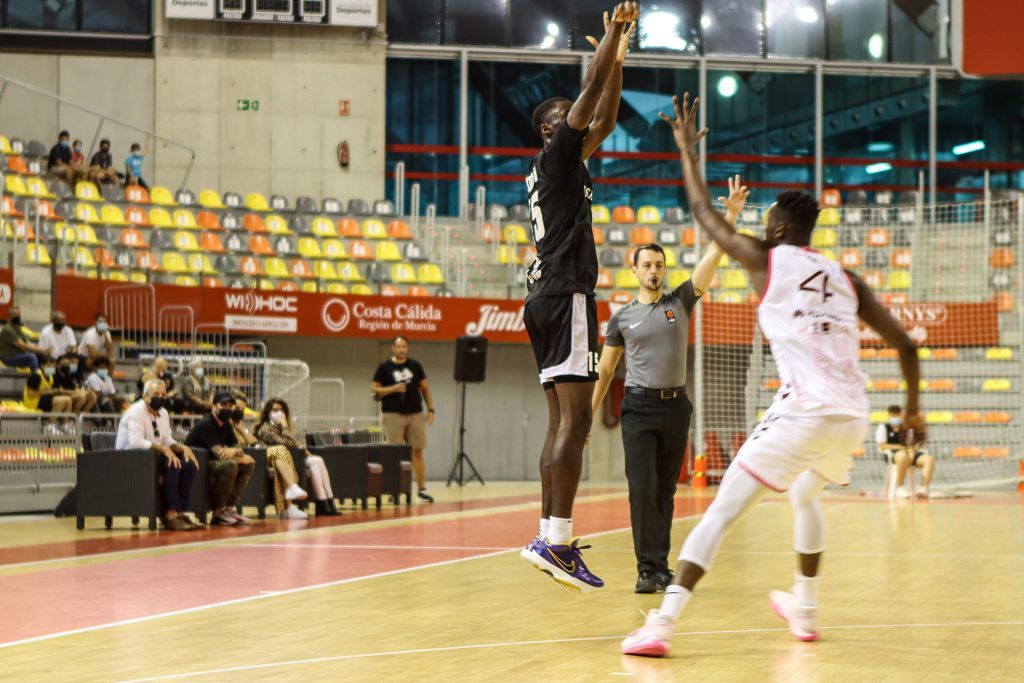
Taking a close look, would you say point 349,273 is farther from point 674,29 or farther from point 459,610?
point 459,610

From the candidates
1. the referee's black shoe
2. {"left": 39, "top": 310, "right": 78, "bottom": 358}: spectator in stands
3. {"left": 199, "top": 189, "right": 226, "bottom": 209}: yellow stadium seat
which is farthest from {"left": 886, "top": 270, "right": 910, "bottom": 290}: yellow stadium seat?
the referee's black shoe

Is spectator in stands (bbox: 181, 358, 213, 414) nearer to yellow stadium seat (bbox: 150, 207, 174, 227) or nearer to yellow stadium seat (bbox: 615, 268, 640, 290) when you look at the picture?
yellow stadium seat (bbox: 150, 207, 174, 227)

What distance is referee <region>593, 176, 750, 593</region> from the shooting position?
7.07 m

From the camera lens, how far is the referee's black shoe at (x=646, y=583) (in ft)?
22.5

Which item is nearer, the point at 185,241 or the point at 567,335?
the point at 567,335

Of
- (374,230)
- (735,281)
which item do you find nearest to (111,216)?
(374,230)

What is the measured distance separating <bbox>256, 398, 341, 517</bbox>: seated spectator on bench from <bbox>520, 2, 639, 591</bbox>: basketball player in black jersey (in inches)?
338

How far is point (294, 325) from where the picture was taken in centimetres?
2184

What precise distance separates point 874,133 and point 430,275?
1221 cm

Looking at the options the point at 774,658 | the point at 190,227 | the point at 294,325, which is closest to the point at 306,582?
the point at 774,658

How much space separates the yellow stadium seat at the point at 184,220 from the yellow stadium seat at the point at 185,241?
0.55ft

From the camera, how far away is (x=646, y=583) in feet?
22.6

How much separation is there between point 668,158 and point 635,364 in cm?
2294

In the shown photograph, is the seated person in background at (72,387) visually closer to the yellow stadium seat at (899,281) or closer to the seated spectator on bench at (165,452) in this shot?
the seated spectator on bench at (165,452)
